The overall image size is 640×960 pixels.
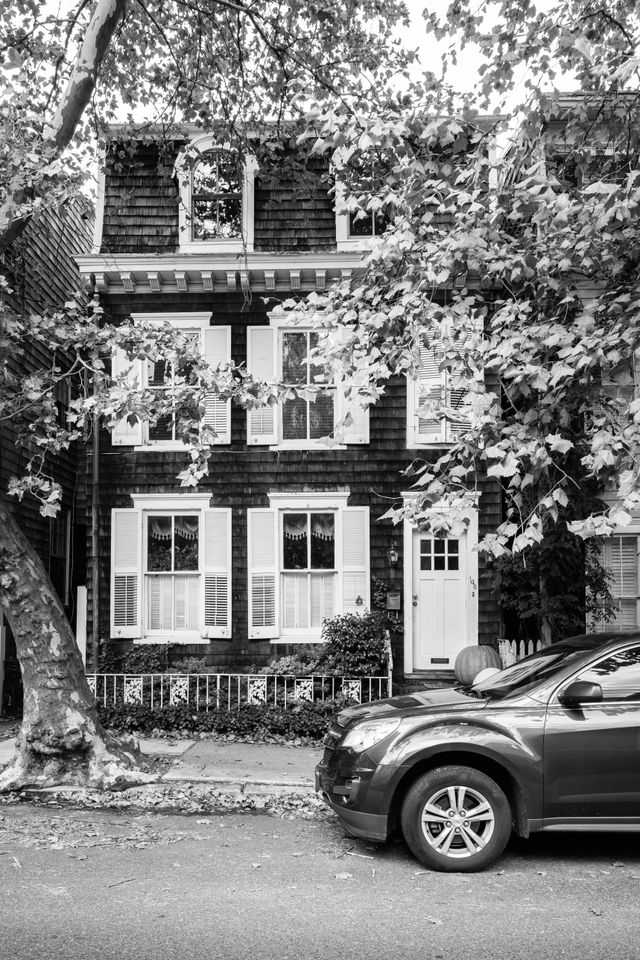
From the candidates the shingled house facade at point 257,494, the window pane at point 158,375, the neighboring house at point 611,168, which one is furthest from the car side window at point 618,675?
the window pane at point 158,375

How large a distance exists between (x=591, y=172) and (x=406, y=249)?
9.34 feet

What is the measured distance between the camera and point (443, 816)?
5652 mm

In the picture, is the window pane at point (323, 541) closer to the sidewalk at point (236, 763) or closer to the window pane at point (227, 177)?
the sidewalk at point (236, 763)

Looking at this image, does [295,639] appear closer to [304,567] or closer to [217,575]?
[304,567]

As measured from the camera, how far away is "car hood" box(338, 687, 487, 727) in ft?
19.5

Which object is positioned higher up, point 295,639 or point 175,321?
point 175,321

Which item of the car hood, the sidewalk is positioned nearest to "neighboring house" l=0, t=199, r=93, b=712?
the sidewalk

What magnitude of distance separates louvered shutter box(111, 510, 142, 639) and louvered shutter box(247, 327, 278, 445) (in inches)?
92.0

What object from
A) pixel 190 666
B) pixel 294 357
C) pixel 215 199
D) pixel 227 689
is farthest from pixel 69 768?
pixel 215 199

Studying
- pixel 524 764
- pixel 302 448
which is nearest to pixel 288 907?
pixel 524 764

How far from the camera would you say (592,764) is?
18.4ft

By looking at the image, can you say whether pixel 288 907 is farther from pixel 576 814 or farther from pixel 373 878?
pixel 576 814

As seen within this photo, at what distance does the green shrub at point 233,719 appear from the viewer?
10.9 metres

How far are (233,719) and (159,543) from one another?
3.75 m
